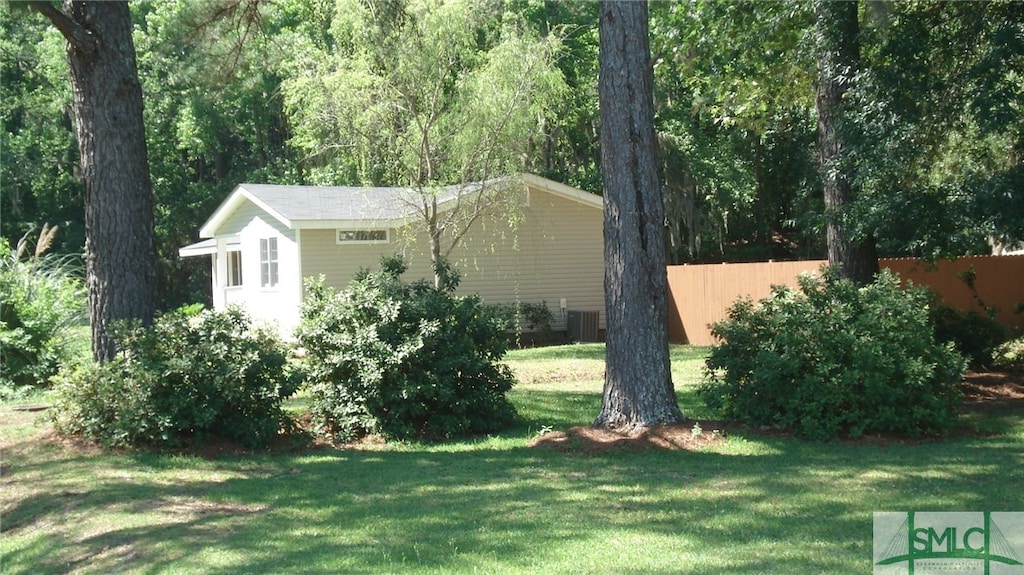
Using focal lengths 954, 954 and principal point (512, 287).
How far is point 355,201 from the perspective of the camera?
866 inches

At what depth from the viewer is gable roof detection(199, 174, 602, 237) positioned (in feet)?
66.9

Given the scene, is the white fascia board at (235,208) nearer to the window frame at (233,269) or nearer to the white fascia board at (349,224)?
the white fascia board at (349,224)

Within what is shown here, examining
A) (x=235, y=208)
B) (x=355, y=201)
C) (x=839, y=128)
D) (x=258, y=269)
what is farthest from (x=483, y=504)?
(x=235, y=208)

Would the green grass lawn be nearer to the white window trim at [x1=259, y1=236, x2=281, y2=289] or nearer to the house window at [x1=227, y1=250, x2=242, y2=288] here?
the white window trim at [x1=259, y1=236, x2=281, y2=289]

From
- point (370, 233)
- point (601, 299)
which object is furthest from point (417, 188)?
point (601, 299)

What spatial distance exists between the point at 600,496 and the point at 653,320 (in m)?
2.80

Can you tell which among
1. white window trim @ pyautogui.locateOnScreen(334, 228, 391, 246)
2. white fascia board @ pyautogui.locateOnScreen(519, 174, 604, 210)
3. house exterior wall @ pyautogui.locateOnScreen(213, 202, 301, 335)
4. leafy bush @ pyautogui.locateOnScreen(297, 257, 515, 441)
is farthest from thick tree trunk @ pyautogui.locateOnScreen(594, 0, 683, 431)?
white window trim @ pyautogui.locateOnScreen(334, 228, 391, 246)

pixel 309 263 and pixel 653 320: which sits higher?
pixel 309 263

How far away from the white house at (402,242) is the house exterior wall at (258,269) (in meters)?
0.02

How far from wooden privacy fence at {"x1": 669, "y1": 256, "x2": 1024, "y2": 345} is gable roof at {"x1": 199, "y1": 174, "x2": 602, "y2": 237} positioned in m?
3.46

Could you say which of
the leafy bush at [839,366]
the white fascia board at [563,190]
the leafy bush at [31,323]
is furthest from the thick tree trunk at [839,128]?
the leafy bush at [31,323]

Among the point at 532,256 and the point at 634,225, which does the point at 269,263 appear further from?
the point at 634,225

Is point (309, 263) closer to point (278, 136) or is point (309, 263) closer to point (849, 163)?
point (849, 163)

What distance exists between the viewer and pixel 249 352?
33.0ft
